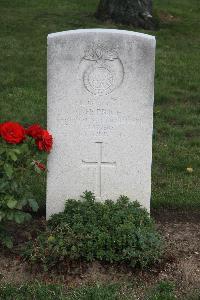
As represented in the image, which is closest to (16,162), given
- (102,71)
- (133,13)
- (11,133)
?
(11,133)

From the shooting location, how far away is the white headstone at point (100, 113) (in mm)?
4918

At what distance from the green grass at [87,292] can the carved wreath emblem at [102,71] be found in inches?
55.7

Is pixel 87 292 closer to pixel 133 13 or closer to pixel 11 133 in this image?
pixel 11 133

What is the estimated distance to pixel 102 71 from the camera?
500 centimetres

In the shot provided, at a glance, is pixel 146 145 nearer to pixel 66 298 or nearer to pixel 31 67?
pixel 66 298

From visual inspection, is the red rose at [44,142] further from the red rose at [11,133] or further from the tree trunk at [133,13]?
the tree trunk at [133,13]

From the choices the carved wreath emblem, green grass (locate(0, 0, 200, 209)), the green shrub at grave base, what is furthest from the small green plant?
green grass (locate(0, 0, 200, 209))

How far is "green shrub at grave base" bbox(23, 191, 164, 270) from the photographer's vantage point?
4.77 metres

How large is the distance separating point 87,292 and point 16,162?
101 centimetres

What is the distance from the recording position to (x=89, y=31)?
489 centimetres

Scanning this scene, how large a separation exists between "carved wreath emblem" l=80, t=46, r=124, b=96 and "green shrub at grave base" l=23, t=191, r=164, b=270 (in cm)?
89

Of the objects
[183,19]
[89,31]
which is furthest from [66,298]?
[183,19]

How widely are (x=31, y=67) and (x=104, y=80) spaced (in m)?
5.25

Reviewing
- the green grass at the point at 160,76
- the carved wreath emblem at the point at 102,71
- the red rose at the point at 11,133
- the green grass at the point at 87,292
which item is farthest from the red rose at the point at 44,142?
the green grass at the point at 160,76
